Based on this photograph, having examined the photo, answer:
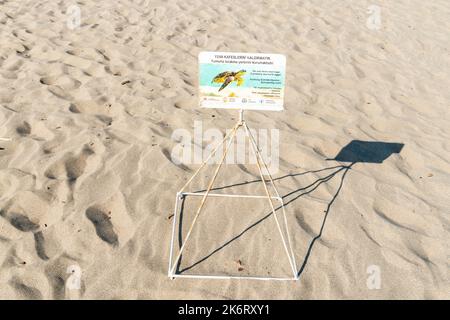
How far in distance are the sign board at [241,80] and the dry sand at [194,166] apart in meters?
0.93

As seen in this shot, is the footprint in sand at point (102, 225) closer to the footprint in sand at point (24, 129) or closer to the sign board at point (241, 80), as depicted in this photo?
the sign board at point (241, 80)

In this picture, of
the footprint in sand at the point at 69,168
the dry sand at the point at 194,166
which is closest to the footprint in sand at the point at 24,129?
the dry sand at the point at 194,166

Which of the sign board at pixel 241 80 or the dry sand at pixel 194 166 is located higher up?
the sign board at pixel 241 80

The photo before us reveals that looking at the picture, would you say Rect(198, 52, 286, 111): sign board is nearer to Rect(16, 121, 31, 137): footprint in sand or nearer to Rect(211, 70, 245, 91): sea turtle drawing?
Rect(211, 70, 245, 91): sea turtle drawing

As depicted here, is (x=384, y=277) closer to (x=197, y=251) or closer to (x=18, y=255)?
(x=197, y=251)

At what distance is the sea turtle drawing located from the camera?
2.62 metres

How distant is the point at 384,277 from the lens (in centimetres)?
268

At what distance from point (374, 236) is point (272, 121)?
1829mm

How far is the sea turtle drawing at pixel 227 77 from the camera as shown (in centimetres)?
262

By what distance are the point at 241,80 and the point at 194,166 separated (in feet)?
3.92

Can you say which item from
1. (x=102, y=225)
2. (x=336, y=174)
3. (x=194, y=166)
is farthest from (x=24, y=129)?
(x=336, y=174)

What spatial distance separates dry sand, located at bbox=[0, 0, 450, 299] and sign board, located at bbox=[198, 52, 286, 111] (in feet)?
3.05

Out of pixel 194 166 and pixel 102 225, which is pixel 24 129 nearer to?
pixel 102 225
